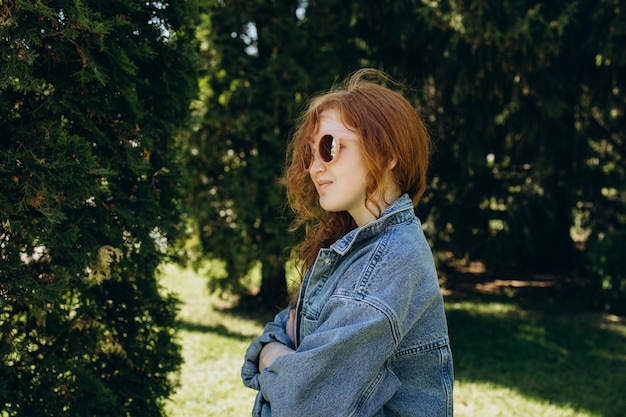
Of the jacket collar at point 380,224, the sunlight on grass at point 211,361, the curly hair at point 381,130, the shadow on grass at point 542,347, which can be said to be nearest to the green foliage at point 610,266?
the shadow on grass at point 542,347

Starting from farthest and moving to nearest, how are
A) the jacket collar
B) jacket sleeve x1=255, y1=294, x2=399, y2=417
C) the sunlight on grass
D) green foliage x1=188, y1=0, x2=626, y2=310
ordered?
green foliage x1=188, y1=0, x2=626, y2=310
the sunlight on grass
the jacket collar
jacket sleeve x1=255, y1=294, x2=399, y2=417

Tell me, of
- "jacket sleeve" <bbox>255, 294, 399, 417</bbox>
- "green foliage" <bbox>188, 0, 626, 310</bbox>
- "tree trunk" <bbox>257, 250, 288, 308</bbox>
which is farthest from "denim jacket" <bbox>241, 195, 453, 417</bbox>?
"tree trunk" <bbox>257, 250, 288, 308</bbox>

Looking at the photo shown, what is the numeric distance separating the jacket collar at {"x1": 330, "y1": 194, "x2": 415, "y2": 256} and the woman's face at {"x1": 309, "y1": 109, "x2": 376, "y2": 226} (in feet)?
0.28

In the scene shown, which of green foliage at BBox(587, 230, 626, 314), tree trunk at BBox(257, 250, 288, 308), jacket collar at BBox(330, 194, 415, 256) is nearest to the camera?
jacket collar at BBox(330, 194, 415, 256)

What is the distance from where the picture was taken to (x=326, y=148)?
1936 millimetres

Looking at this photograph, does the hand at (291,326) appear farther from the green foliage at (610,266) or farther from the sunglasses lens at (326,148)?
the green foliage at (610,266)

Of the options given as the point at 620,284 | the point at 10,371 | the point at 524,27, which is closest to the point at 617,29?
the point at 524,27

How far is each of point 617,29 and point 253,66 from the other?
394cm

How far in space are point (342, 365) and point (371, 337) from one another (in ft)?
0.34

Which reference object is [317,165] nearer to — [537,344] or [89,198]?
[89,198]

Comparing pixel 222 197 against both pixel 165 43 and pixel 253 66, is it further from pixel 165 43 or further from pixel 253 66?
pixel 165 43

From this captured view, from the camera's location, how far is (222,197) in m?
7.66

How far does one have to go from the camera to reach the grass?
192 inches

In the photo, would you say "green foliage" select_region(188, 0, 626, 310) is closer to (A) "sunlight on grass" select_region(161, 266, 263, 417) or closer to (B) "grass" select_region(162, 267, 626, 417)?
(A) "sunlight on grass" select_region(161, 266, 263, 417)
